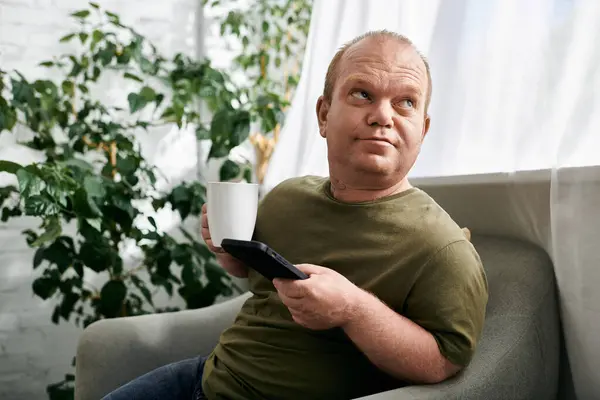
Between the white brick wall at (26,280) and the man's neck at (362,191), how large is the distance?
156 centimetres

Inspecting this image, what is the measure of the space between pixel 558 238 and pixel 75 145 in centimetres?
148

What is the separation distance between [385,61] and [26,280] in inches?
70.1

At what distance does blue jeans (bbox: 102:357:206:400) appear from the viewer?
1.07 m

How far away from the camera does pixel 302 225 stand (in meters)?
1.06

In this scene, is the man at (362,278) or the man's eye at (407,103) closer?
the man at (362,278)

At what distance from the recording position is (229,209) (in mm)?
901

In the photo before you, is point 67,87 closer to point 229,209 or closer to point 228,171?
point 228,171

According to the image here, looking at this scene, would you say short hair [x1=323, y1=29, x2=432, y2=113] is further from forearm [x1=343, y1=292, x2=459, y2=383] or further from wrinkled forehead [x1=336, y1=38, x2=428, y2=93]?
forearm [x1=343, y1=292, x2=459, y2=383]

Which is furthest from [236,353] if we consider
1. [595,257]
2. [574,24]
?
[574,24]

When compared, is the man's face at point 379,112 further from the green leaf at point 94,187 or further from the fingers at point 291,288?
the green leaf at point 94,187

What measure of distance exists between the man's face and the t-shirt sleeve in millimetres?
186

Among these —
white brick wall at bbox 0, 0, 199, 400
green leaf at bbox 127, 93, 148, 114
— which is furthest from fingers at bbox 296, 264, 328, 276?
white brick wall at bbox 0, 0, 199, 400

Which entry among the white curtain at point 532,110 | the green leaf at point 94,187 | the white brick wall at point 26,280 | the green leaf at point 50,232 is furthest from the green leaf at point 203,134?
the white brick wall at point 26,280

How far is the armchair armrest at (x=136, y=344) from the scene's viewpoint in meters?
1.15
